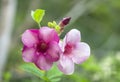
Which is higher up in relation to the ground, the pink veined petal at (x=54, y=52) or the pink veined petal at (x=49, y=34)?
the pink veined petal at (x=49, y=34)

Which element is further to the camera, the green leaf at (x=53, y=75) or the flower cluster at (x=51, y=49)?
the green leaf at (x=53, y=75)

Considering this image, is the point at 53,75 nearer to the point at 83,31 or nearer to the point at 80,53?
the point at 80,53

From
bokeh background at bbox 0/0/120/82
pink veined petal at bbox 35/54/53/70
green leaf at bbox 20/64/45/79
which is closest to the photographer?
pink veined petal at bbox 35/54/53/70

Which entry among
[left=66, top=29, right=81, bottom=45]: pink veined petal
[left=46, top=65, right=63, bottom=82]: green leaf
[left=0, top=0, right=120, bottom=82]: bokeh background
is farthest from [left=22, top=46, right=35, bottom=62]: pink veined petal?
[left=0, top=0, right=120, bottom=82]: bokeh background

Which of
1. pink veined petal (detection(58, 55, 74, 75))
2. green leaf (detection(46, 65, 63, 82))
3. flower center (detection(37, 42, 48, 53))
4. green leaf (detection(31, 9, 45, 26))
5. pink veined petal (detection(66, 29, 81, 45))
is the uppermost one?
green leaf (detection(31, 9, 45, 26))

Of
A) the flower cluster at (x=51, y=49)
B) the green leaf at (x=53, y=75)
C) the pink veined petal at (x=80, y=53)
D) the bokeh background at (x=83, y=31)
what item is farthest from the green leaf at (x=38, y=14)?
the bokeh background at (x=83, y=31)

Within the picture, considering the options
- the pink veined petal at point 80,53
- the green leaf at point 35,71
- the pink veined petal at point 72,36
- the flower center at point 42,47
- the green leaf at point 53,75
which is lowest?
the green leaf at point 53,75

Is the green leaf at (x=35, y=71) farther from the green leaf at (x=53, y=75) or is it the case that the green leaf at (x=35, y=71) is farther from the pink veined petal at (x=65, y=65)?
the pink veined petal at (x=65, y=65)

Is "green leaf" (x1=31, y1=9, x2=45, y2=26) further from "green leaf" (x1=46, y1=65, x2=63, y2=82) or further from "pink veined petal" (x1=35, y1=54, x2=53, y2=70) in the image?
"green leaf" (x1=46, y1=65, x2=63, y2=82)
